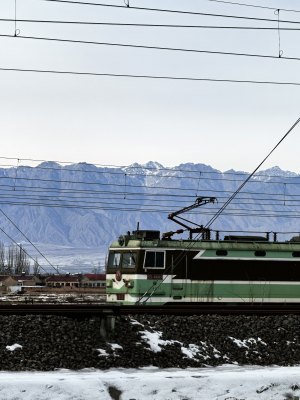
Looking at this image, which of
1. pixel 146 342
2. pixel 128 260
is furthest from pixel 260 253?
pixel 146 342

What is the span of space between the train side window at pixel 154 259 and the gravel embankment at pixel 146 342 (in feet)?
24.5

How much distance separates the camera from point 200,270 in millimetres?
28234

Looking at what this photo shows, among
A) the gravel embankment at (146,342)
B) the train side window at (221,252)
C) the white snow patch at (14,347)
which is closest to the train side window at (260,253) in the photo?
the train side window at (221,252)

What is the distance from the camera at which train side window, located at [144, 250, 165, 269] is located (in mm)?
27859

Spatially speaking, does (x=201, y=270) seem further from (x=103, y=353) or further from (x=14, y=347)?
(x=14, y=347)

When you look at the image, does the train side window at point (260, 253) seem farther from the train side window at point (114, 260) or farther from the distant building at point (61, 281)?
the distant building at point (61, 281)

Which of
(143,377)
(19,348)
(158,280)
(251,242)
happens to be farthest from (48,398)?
(251,242)

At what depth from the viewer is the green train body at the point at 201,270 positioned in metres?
27.8

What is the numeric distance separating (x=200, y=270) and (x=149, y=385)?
14.2 metres

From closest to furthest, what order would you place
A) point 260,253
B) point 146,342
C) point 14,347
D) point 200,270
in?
point 14,347 < point 146,342 < point 200,270 < point 260,253

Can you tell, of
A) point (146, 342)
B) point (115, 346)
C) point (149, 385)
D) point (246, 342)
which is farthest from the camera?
point (246, 342)

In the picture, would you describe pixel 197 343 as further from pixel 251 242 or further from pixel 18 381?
pixel 251 242

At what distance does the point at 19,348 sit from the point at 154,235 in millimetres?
12540

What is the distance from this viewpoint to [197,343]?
1842cm
